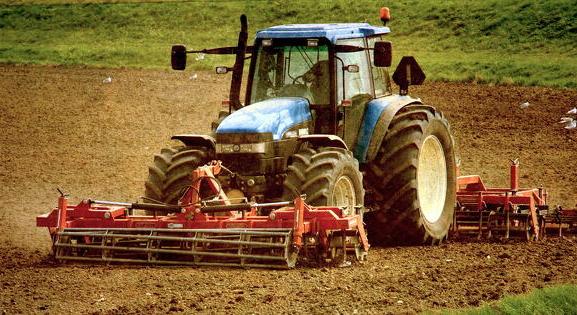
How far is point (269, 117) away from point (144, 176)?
796 centimetres

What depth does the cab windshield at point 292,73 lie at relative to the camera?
1472 centimetres

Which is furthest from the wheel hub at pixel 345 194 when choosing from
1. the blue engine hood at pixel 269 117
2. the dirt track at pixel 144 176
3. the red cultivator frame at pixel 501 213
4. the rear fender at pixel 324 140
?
the red cultivator frame at pixel 501 213

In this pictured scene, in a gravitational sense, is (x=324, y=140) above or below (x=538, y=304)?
above

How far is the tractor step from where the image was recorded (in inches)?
511

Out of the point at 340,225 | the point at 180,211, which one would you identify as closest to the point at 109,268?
the point at 180,211

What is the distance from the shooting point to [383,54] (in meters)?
13.8

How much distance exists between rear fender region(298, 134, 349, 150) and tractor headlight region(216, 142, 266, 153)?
448 mm

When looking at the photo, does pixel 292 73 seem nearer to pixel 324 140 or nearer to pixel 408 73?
pixel 324 140

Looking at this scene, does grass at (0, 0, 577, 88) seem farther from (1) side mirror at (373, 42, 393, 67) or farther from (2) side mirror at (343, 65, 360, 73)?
(1) side mirror at (373, 42, 393, 67)

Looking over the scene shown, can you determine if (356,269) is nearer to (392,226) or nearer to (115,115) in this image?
(392,226)

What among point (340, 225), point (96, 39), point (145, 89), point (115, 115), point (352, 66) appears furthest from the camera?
point (96, 39)

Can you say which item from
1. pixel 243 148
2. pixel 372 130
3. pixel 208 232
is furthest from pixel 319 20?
pixel 208 232

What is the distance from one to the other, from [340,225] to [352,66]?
91.1 inches

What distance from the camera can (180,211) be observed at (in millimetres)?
13406
